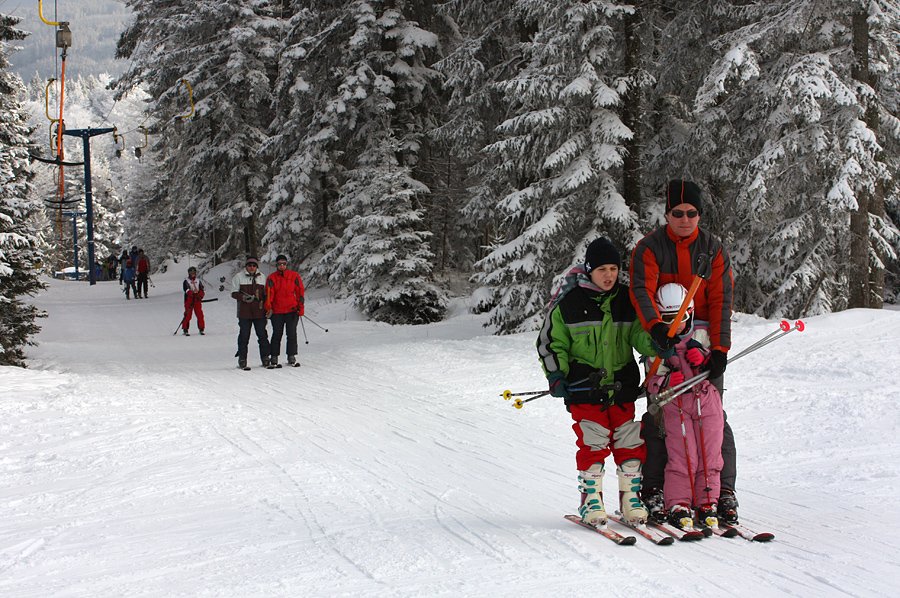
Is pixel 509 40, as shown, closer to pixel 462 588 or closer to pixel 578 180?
pixel 578 180

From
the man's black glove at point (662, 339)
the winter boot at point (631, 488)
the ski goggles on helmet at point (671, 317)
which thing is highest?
the ski goggles on helmet at point (671, 317)

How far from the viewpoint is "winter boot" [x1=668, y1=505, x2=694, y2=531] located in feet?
15.1

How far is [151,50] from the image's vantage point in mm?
30547

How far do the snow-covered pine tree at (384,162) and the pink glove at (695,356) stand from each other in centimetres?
1508

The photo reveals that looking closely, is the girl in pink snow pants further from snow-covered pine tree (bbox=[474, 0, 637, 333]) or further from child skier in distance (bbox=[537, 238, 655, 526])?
snow-covered pine tree (bbox=[474, 0, 637, 333])

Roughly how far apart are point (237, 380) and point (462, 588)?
30.0 feet

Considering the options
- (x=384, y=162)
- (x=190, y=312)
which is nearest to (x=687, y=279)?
(x=384, y=162)

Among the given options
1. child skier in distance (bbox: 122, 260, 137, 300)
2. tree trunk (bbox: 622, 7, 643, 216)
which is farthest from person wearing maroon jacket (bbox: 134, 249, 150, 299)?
tree trunk (bbox: 622, 7, 643, 216)

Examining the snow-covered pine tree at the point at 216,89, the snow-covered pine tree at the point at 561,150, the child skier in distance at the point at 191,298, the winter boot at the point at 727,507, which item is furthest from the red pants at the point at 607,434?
the snow-covered pine tree at the point at 216,89

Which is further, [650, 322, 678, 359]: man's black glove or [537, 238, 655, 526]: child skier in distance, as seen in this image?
[537, 238, 655, 526]: child skier in distance

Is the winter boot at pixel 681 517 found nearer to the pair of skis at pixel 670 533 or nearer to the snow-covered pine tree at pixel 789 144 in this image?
the pair of skis at pixel 670 533

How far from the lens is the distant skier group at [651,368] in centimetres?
466

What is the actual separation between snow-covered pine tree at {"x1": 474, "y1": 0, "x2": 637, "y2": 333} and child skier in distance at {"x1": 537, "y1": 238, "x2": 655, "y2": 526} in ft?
28.9

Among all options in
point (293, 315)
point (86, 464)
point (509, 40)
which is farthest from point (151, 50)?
point (86, 464)
